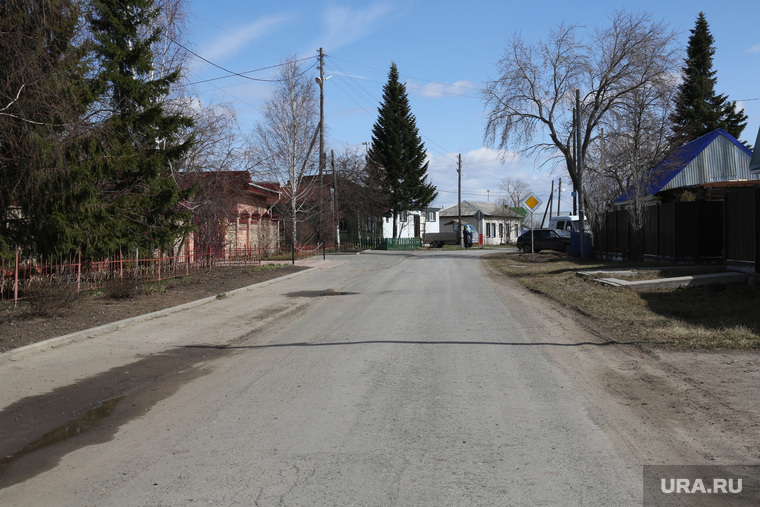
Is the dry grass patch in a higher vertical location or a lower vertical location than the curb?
higher

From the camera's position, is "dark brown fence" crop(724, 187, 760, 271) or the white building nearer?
"dark brown fence" crop(724, 187, 760, 271)

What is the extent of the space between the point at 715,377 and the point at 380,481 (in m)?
4.89

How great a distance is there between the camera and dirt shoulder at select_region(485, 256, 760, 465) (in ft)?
16.1

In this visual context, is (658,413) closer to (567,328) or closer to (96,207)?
(567,328)

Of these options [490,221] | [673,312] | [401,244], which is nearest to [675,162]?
[673,312]

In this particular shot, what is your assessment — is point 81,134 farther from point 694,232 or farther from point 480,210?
point 480,210

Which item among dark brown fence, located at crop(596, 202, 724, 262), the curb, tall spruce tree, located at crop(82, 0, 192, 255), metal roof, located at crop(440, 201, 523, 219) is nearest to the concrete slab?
dark brown fence, located at crop(596, 202, 724, 262)

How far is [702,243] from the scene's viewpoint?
20734 mm

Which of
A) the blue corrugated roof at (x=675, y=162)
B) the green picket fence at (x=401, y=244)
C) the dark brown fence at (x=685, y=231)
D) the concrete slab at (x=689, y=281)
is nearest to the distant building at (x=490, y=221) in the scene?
the green picket fence at (x=401, y=244)

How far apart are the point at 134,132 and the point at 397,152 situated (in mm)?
41170

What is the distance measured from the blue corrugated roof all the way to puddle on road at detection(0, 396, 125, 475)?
1202 inches

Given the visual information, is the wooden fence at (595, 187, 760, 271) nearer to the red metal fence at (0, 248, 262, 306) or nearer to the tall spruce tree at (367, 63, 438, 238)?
the red metal fence at (0, 248, 262, 306)

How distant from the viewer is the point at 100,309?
43.4 feet

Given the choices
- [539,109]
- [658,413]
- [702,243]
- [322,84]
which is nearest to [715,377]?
[658,413]
